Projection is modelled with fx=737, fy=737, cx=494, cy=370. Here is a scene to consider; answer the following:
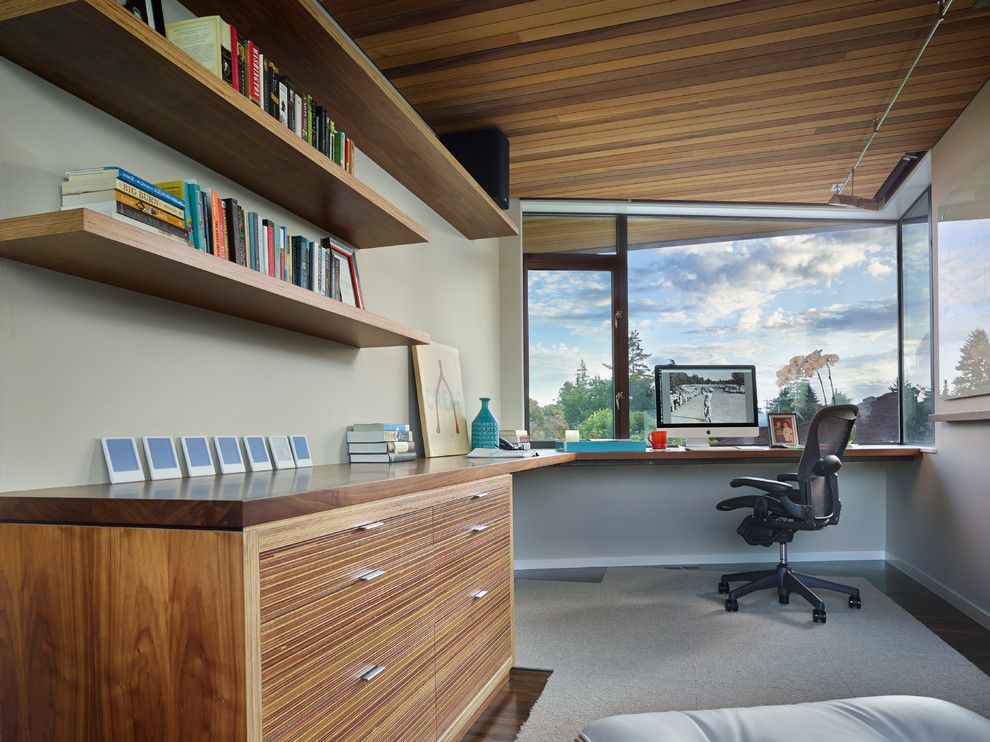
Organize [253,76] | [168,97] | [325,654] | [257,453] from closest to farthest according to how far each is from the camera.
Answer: [325,654], [168,97], [253,76], [257,453]

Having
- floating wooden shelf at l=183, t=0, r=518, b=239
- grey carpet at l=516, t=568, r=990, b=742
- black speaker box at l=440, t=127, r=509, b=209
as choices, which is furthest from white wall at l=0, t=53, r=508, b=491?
grey carpet at l=516, t=568, r=990, b=742

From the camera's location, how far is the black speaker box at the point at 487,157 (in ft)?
12.6

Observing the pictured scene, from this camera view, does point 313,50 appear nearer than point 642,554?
Yes

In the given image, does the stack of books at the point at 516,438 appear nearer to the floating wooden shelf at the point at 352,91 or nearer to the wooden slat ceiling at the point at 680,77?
the floating wooden shelf at the point at 352,91

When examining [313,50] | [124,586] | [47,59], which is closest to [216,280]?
[47,59]

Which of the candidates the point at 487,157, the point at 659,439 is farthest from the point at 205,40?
the point at 659,439

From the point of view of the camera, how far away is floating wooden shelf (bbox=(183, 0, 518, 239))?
208 cm

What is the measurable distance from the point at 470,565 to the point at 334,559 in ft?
2.93

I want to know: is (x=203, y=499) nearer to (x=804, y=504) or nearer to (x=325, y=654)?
(x=325, y=654)

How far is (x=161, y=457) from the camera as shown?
179 cm

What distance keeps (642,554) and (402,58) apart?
3.50 metres

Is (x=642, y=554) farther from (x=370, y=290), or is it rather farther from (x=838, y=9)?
(x=838, y=9)

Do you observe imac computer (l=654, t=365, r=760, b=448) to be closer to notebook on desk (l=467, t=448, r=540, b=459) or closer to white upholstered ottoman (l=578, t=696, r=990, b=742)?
notebook on desk (l=467, t=448, r=540, b=459)

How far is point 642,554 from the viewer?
199 inches
